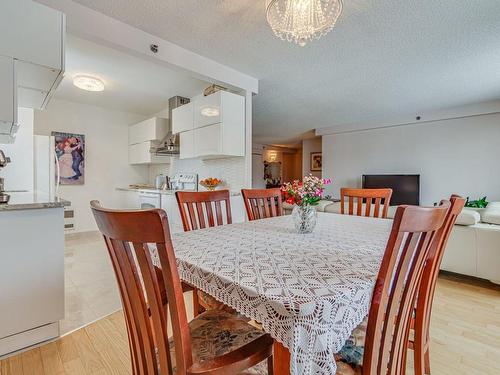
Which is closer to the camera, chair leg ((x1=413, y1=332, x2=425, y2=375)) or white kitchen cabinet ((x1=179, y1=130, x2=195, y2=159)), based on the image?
chair leg ((x1=413, y1=332, x2=425, y2=375))

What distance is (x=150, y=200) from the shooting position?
4.13 metres

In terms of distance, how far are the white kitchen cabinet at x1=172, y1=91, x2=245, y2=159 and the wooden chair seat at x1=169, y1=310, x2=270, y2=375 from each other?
2.30 m

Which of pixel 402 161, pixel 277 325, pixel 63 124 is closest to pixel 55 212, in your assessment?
pixel 277 325

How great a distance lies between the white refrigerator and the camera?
3.26m

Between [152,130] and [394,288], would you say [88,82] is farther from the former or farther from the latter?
[394,288]

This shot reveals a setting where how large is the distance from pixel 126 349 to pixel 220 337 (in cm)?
103

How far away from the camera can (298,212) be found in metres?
1.47

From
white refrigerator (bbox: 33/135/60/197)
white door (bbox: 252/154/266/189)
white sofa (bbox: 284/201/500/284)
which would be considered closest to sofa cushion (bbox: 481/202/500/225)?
white sofa (bbox: 284/201/500/284)

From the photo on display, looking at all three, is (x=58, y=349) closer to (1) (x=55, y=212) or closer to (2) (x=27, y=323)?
(2) (x=27, y=323)

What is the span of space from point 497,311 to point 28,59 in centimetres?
391

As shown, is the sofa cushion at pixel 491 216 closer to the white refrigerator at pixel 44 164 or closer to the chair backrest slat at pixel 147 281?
the chair backrest slat at pixel 147 281

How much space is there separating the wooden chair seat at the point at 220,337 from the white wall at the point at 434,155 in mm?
5451

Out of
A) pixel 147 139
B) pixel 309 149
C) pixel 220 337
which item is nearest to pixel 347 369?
pixel 220 337

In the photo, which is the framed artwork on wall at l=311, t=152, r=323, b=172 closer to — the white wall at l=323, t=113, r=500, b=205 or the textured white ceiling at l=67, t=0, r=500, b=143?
the white wall at l=323, t=113, r=500, b=205
